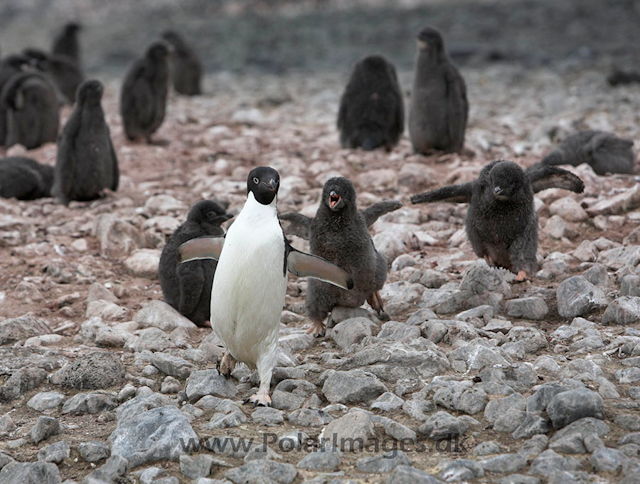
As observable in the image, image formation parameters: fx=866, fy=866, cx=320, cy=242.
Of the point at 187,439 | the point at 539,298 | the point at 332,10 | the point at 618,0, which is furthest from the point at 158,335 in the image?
the point at 332,10

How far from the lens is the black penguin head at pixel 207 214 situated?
577cm

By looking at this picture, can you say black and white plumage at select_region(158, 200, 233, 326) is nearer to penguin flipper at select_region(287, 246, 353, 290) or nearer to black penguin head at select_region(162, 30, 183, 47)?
penguin flipper at select_region(287, 246, 353, 290)

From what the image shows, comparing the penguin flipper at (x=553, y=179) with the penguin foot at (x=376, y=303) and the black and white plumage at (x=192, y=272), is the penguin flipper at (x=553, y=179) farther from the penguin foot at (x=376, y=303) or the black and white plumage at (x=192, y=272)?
the black and white plumage at (x=192, y=272)

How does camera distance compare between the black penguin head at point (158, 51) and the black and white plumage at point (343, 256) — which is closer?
the black and white plumage at point (343, 256)

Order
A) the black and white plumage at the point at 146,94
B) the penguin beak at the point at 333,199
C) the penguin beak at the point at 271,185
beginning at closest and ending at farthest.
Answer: the penguin beak at the point at 271,185, the penguin beak at the point at 333,199, the black and white plumage at the point at 146,94

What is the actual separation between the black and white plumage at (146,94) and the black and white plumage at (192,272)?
558cm

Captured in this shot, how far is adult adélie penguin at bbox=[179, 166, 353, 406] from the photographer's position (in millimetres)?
4438

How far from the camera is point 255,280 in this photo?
14.6 feet

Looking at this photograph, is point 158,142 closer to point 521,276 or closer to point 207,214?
point 207,214

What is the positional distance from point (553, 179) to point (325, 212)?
1687 millimetres

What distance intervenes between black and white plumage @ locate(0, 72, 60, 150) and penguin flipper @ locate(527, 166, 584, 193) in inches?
288

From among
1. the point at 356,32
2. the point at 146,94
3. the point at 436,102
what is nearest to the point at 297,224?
the point at 436,102

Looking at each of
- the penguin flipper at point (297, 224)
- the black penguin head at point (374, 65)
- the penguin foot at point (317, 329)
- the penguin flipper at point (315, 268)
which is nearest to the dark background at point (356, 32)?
the black penguin head at point (374, 65)

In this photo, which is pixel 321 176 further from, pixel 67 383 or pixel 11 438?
pixel 11 438
